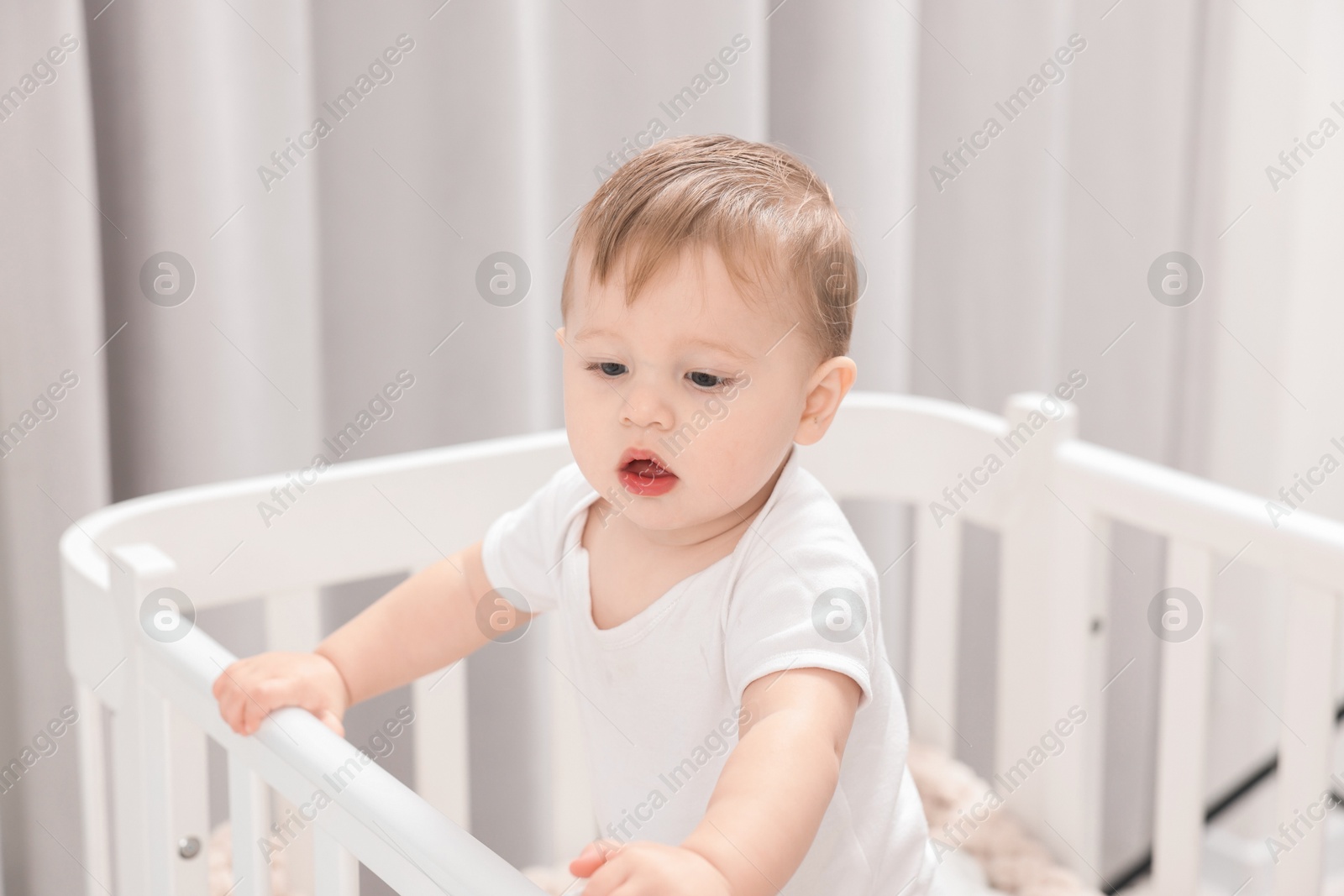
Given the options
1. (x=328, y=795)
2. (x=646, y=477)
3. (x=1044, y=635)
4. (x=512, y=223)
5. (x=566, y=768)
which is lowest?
(x=566, y=768)

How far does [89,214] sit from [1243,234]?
143 cm

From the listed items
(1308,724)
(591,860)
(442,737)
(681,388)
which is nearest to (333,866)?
(591,860)

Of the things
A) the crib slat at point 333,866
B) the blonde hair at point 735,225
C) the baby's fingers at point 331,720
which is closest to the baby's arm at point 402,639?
the baby's fingers at point 331,720

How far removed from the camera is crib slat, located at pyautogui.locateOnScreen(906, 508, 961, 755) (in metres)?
1.23

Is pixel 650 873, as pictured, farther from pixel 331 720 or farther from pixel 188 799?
pixel 188 799

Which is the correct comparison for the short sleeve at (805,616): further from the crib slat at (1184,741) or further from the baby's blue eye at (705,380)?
the crib slat at (1184,741)

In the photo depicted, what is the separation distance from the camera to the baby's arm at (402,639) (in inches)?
31.0

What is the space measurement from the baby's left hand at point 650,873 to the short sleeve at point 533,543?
319mm

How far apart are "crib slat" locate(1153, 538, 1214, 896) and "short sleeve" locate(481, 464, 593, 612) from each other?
502 millimetres

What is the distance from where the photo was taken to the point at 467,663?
54.6 inches

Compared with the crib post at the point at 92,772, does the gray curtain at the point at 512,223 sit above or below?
above

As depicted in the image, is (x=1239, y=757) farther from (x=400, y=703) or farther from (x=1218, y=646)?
(x=400, y=703)

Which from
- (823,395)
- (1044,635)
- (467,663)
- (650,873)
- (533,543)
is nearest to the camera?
(650,873)

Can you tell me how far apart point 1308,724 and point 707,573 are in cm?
50
